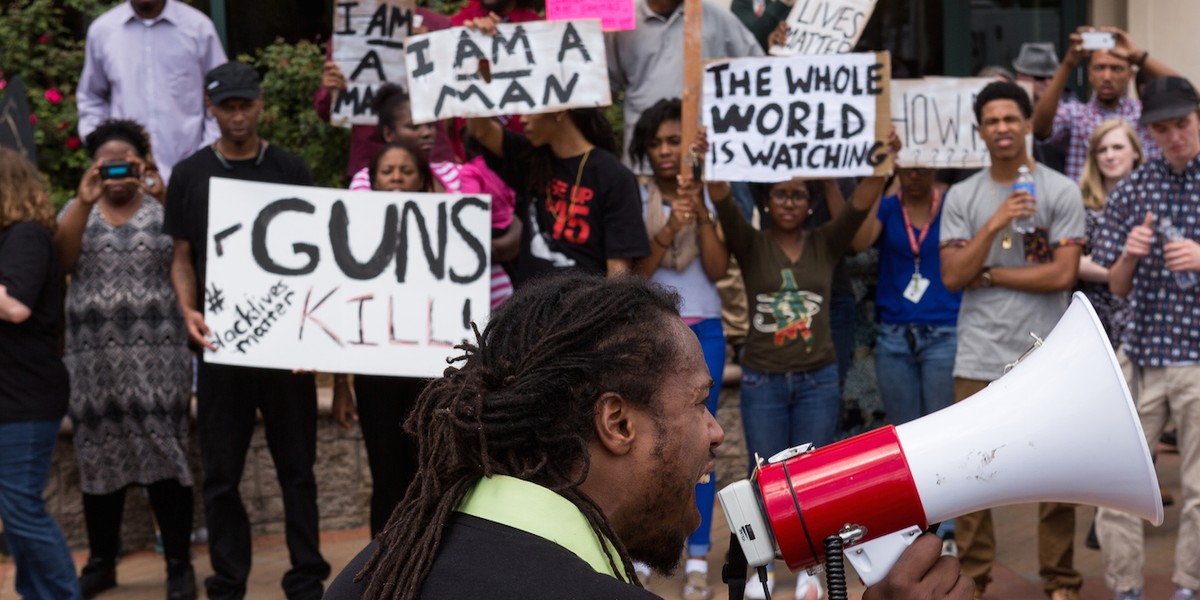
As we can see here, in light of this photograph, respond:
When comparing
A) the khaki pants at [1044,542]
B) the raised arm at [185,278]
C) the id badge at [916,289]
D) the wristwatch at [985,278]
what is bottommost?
the khaki pants at [1044,542]

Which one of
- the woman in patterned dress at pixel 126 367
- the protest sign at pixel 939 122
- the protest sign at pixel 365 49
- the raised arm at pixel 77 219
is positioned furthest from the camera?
the protest sign at pixel 365 49

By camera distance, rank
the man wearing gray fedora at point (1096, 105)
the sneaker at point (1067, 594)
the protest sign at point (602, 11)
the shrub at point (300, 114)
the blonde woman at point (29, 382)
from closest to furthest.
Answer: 1. the blonde woman at point (29, 382)
2. the sneaker at point (1067, 594)
3. the protest sign at point (602, 11)
4. the man wearing gray fedora at point (1096, 105)
5. the shrub at point (300, 114)

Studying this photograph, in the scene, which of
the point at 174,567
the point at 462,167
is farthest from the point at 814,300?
the point at 174,567

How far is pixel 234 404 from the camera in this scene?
588cm

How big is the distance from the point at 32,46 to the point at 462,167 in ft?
13.3

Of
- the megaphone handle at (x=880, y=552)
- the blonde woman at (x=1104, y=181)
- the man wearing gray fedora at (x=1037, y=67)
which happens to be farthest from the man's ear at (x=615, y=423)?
the man wearing gray fedora at (x=1037, y=67)

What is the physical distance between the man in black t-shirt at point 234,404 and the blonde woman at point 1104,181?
3584 millimetres

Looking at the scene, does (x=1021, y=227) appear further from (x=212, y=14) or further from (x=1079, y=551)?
(x=212, y=14)

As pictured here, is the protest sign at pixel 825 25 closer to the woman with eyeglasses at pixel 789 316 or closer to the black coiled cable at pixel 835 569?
the woman with eyeglasses at pixel 789 316

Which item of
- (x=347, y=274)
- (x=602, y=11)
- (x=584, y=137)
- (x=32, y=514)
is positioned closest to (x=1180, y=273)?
(x=584, y=137)

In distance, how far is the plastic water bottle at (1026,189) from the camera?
19.2 ft

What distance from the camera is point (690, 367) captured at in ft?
7.33

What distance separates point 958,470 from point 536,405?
0.82 m

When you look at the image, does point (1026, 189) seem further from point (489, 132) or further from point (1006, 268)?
point (489, 132)
